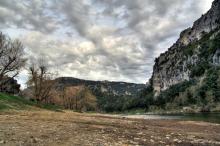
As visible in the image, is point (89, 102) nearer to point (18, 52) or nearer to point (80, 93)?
point (80, 93)

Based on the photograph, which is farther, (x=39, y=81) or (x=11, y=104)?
(x=39, y=81)

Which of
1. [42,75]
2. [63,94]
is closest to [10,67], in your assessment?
[42,75]

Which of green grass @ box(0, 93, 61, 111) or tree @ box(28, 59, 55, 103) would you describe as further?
tree @ box(28, 59, 55, 103)

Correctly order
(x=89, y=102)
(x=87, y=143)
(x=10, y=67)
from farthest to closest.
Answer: (x=89, y=102) < (x=10, y=67) < (x=87, y=143)

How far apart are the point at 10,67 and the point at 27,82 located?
29351mm

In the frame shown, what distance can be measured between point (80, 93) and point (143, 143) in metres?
149

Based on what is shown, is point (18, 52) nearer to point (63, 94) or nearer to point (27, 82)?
point (27, 82)

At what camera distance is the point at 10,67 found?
232 feet

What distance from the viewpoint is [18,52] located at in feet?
236

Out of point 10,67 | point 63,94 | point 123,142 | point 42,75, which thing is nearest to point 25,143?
point 123,142

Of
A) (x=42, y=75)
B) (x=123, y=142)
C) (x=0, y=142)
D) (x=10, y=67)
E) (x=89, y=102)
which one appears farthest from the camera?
(x=89, y=102)

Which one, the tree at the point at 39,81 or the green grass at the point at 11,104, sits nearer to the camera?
the green grass at the point at 11,104

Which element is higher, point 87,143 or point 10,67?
point 10,67

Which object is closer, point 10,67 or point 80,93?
point 10,67
